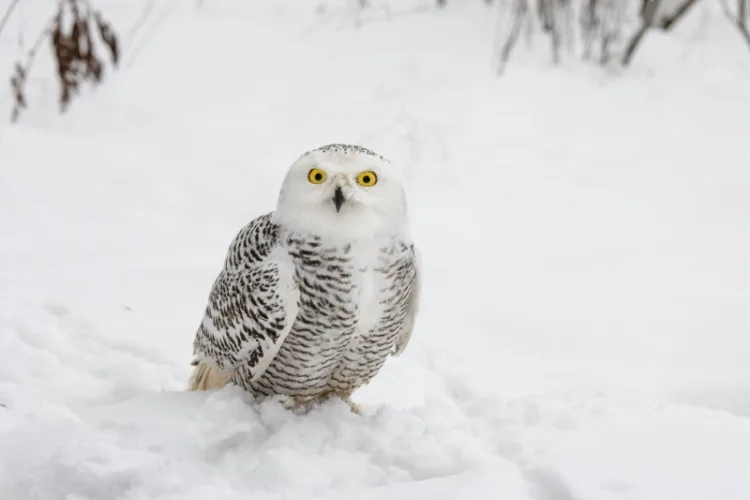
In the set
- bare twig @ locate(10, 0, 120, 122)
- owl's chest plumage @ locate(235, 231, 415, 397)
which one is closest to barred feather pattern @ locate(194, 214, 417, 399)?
owl's chest plumage @ locate(235, 231, 415, 397)

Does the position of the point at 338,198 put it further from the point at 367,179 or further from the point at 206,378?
the point at 206,378

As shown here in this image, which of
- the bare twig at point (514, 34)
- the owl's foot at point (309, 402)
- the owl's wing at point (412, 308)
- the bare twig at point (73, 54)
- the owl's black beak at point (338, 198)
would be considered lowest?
the owl's foot at point (309, 402)

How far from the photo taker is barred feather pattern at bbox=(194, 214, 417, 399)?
1.80 metres

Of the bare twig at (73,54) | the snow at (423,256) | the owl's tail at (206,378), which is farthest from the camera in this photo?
the bare twig at (73,54)

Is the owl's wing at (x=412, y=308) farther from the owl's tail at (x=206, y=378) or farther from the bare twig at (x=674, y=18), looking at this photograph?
the bare twig at (x=674, y=18)

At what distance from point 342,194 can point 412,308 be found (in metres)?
0.49

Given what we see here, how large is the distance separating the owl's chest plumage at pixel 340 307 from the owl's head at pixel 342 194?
0.13 ft

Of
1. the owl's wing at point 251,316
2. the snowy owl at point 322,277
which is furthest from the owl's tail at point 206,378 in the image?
the snowy owl at point 322,277

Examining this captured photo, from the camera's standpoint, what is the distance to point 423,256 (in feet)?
12.0

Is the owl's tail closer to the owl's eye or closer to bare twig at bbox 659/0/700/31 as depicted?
the owl's eye

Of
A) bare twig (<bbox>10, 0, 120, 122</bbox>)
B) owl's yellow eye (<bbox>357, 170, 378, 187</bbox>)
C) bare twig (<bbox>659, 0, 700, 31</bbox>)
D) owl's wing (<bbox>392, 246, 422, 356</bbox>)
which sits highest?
bare twig (<bbox>659, 0, 700, 31</bbox>)

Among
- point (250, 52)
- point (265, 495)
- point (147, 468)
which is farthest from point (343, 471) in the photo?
point (250, 52)

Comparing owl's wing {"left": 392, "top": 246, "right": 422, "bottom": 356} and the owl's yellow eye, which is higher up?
the owl's yellow eye

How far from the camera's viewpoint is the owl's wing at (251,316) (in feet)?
5.91
